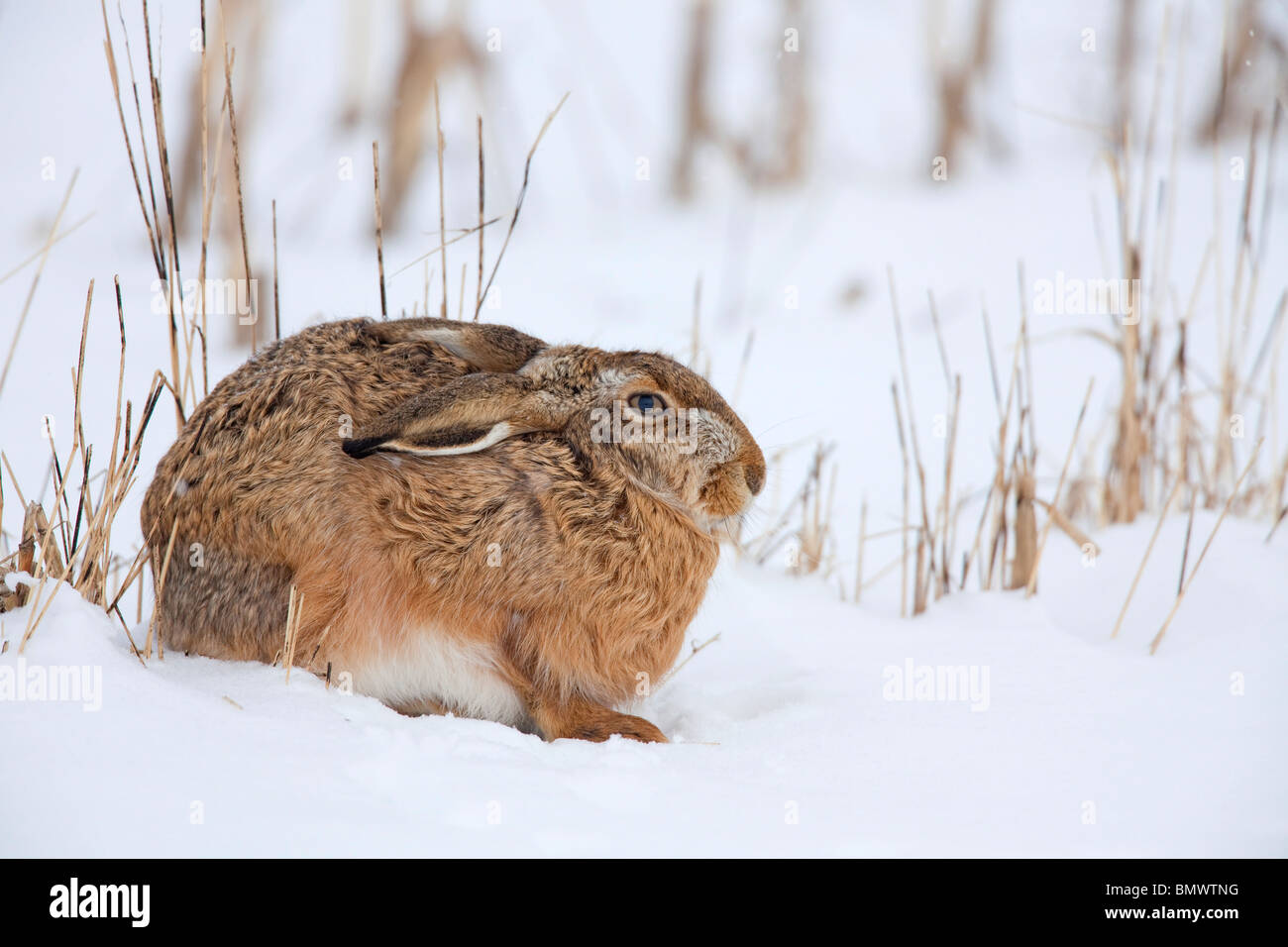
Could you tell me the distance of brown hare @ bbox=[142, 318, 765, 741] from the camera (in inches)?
108

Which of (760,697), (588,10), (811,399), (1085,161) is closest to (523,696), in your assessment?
(760,697)

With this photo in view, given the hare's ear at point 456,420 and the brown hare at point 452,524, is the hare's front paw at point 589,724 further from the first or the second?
the hare's ear at point 456,420

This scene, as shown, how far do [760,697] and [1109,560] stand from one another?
159 cm

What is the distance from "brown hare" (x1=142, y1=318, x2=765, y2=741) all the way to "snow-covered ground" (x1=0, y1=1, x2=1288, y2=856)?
0.19 meters

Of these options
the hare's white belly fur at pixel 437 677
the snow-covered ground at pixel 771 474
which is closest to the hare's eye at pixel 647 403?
the hare's white belly fur at pixel 437 677

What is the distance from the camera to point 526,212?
10.0 metres

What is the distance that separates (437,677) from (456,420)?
25.0 inches

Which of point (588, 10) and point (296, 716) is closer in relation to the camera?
point (296, 716)

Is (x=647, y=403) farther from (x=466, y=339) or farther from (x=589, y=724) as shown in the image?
(x=589, y=724)

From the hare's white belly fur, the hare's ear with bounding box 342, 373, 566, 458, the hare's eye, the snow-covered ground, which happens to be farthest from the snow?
the hare's eye

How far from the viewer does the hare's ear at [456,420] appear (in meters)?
2.60

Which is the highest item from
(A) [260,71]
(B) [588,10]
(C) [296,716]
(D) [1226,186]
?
(B) [588,10]

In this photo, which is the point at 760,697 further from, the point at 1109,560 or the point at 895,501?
the point at 895,501

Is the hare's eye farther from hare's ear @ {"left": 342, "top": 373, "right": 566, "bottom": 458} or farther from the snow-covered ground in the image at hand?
the snow-covered ground
